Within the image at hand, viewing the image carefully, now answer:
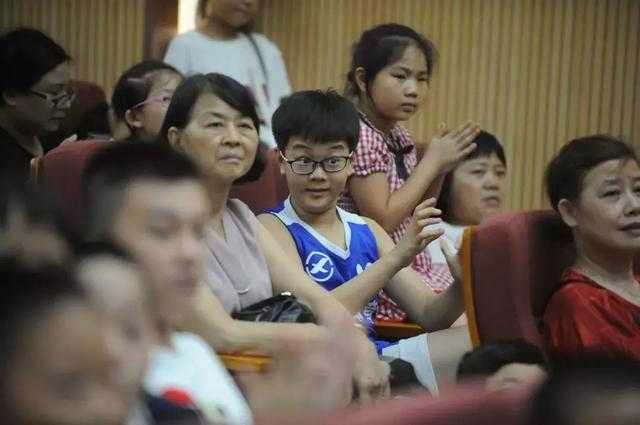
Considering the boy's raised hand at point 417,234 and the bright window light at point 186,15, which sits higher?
the bright window light at point 186,15

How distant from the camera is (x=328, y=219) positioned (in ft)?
8.93

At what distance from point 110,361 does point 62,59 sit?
205 centimetres

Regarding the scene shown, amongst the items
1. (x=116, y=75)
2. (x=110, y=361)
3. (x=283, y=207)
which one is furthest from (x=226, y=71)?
(x=110, y=361)

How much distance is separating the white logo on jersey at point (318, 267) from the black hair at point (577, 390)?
4.45 ft

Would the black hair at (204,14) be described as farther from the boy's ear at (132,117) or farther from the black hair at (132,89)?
the boy's ear at (132,117)

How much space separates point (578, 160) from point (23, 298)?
5.45 feet

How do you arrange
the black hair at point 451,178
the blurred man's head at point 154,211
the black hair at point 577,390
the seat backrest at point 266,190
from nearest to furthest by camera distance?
1. the black hair at point 577,390
2. the blurred man's head at point 154,211
3. the seat backrest at point 266,190
4. the black hair at point 451,178

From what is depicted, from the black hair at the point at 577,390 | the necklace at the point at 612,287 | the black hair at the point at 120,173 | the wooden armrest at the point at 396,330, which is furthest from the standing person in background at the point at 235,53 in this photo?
the black hair at the point at 577,390

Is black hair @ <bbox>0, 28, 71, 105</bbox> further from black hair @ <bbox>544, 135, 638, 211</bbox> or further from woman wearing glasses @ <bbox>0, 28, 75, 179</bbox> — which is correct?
black hair @ <bbox>544, 135, 638, 211</bbox>

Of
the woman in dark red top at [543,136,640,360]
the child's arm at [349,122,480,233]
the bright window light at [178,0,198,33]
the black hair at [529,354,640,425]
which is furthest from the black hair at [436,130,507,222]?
the black hair at [529,354,640,425]

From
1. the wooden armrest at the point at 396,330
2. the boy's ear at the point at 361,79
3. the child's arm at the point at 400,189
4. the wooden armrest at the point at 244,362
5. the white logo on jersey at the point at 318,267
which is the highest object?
the boy's ear at the point at 361,79

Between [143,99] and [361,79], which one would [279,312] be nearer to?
[143,99]

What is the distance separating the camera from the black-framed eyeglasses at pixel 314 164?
2.69m

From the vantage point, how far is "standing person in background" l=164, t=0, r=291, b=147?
12.9ft
